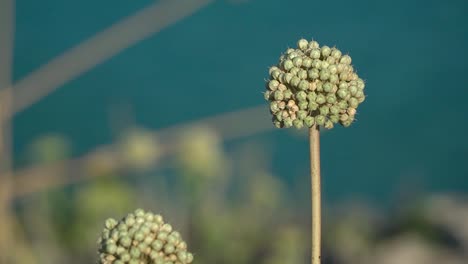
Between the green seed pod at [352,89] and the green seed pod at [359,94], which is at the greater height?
the green seed pod at [352,89]

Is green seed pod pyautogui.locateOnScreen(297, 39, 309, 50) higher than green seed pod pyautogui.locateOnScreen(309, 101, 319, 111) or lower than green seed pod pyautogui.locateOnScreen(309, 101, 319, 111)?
higher

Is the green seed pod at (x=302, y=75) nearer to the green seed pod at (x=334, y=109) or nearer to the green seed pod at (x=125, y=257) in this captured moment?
the green seed pod at (x=334, y=109)

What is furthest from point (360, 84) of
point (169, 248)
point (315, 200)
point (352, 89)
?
point (169, 248)

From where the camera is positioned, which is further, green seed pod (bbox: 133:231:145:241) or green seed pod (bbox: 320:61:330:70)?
green seed pod (bbox: 320:61:330:70)

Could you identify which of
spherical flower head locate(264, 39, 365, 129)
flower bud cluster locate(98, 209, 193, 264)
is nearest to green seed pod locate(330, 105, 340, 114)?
spherical flower head locate(264, 39, 365, 129)

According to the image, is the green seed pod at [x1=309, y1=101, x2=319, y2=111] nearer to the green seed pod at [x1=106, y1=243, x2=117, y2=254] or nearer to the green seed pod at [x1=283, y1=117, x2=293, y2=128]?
the green seed pod at [x1=283, y1=117, x2=293, y2=128]

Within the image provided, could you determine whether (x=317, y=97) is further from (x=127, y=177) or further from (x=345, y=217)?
(x=345, y=217)

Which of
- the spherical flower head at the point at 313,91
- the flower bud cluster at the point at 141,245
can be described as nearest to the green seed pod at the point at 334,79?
the spherical flower head at the point at 313,91
